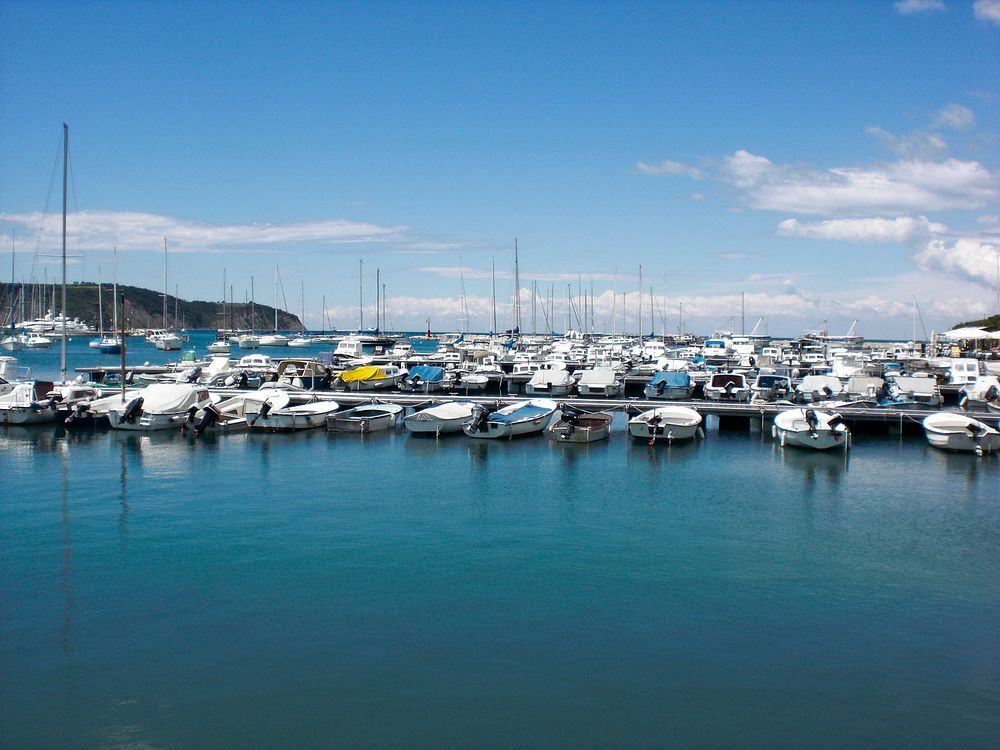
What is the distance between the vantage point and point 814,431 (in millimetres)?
44656

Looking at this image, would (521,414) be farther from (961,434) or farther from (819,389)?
(961,434)

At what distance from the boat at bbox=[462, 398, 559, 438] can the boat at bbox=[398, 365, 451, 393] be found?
1606cm

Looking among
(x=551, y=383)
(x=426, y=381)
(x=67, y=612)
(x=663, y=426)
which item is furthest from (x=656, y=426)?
(x=67, y=612)

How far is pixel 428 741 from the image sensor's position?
1438 centimetres

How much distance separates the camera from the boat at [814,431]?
4456 cm

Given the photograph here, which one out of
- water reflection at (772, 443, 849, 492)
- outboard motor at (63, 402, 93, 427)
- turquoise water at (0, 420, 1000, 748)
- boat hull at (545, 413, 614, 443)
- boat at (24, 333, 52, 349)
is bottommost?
turquoise water at (0, 420, 1000, 748)

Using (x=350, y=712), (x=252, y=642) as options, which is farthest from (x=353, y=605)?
(x=350, y=712)

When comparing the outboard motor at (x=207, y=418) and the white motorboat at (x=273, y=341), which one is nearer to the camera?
the outboard motor at (x=207, y=418)

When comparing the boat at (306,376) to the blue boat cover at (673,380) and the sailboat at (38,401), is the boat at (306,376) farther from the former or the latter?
the blue boat cover at (673,380)

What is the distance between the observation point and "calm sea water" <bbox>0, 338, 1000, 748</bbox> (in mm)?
15016

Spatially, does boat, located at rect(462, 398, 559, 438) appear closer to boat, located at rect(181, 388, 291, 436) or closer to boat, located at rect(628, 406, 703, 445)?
boat, located at rect(628, 406, 703, 445)

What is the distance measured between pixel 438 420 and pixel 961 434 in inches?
1122

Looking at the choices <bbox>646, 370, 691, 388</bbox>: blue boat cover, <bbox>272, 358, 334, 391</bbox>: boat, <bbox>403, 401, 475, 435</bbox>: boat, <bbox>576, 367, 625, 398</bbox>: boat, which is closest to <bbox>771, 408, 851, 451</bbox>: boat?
<bbox>646, 370, 691, 388</bbox>: blue boat cover

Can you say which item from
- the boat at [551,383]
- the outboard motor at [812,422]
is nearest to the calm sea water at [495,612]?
the outboard motor at [812,422]
